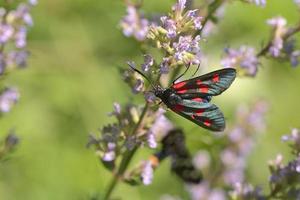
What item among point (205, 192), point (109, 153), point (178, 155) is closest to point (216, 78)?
point (109, 153)

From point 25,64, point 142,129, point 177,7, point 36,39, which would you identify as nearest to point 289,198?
point 142,129

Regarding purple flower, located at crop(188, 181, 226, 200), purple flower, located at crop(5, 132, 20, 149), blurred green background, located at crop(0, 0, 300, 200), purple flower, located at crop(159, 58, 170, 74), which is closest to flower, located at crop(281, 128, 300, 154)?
purple flower, located at crop(159, 58, 170, 74)

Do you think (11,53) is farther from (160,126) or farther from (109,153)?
(160,126)

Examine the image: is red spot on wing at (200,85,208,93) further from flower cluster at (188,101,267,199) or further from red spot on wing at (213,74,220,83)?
flower cluster at (188,101,267,199)

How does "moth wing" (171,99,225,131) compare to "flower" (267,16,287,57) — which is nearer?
"moth wing" (171,99,225,131)

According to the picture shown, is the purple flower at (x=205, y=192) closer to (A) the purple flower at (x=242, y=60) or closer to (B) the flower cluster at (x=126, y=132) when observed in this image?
(A) the purple flower at (x=242, y=60)

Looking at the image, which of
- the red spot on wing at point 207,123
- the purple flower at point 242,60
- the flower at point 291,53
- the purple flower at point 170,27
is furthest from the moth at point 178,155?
the purple flower at point 170,27
